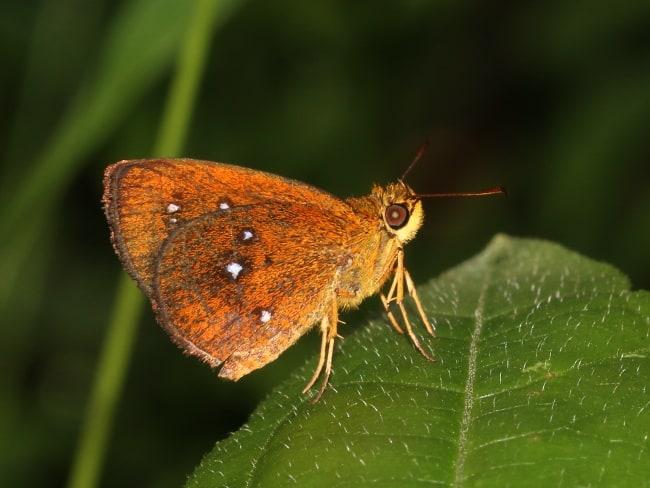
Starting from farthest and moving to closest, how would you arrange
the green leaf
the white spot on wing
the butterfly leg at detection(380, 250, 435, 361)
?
the white spot on wing
the butterfly leg at detection(380, 250, 435, 361)
the green leaf

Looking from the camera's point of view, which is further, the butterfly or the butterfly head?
the butterfly head

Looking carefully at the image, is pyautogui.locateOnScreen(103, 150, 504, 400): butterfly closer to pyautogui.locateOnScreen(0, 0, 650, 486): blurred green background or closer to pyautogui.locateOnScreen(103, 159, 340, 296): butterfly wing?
pyautogui.locateOnScreen(103, 159, 340, 296): butterfly wing

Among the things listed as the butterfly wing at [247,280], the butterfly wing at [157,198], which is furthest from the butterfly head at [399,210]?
the butterfly wing at [157,198]

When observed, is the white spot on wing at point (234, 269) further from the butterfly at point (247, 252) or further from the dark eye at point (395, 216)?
the dark eye at point (395, 216)

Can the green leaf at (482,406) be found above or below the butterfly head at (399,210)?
below

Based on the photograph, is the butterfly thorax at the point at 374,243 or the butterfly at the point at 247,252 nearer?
the butterfly at the point at 247,252

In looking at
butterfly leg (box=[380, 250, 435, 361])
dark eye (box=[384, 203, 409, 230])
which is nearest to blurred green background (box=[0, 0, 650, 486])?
butterfly leg (box=[380, 250, 435, 361])

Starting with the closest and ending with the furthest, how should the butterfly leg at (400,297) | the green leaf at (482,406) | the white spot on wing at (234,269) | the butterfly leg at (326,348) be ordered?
the green leaf at (482,406)
the butterfly leg at (326,348)
the butterfly leg at (400,297)
the white spot on wing at (234,269)

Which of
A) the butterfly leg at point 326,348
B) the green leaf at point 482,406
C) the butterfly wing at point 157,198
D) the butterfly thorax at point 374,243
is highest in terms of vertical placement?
the butterfly wing at point 157,198
